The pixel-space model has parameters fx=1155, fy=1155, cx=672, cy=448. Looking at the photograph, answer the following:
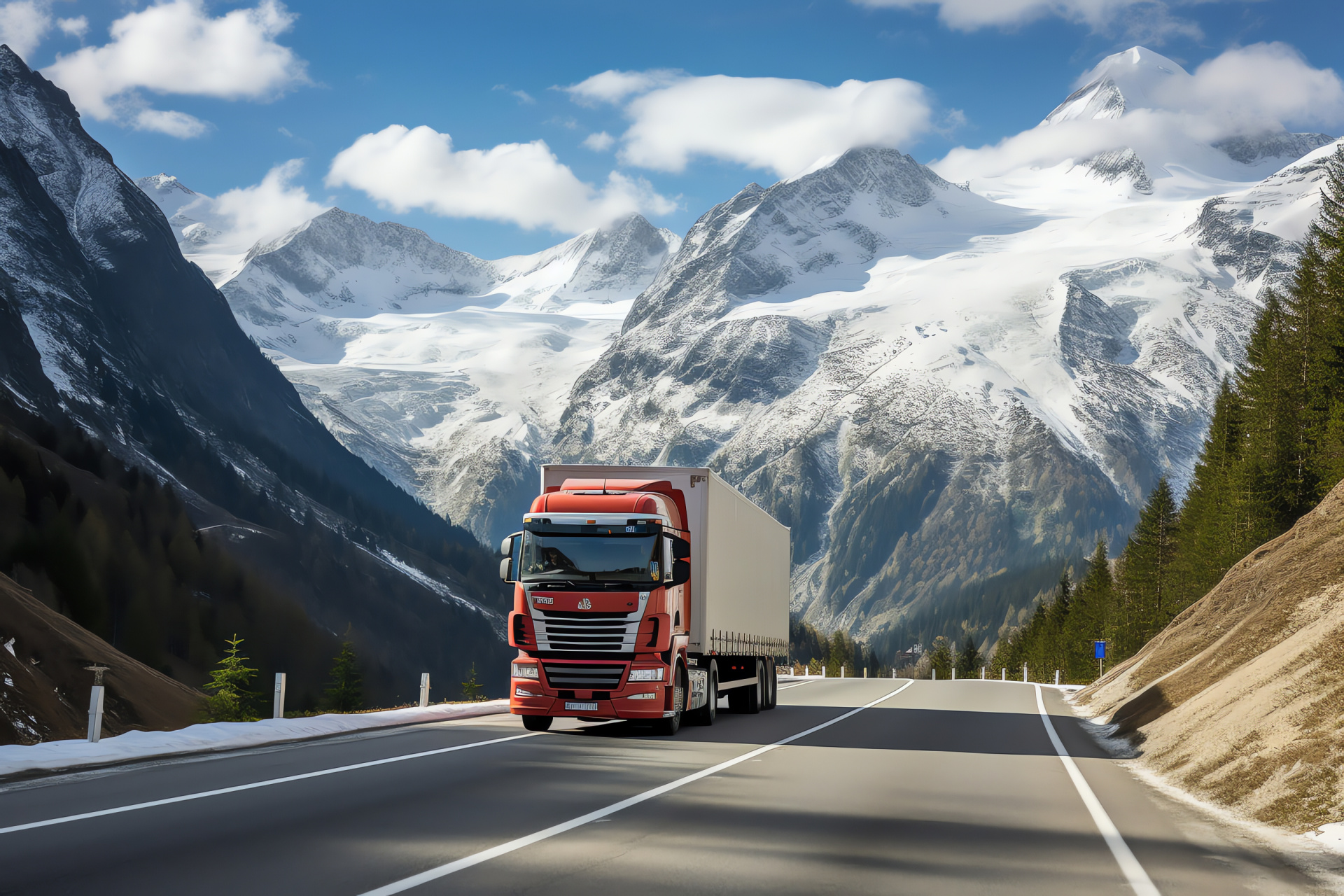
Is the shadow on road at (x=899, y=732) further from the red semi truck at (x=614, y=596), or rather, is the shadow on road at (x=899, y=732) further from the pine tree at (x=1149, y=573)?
the pine tree at (x=1149, y=573)

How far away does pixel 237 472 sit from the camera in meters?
158

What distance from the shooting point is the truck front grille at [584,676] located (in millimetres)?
18766

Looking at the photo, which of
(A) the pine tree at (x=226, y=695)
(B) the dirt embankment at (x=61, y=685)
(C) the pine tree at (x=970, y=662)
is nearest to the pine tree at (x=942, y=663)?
(C) the pine tree at (x=970, y=662)

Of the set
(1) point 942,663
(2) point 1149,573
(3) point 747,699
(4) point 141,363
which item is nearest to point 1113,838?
(3) point 747,699

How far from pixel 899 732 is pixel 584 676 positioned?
7521 millimetres

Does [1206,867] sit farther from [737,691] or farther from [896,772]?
[737,691]

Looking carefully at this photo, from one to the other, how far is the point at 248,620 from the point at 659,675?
335 ft

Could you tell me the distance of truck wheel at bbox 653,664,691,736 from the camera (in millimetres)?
19984

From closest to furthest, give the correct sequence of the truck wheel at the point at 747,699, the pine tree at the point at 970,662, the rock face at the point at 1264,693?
the rock face at the point at 1264,693
the truck wheel at the point at 747,699
the pine tree at the point at 970,662

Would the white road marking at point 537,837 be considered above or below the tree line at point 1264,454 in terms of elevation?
below

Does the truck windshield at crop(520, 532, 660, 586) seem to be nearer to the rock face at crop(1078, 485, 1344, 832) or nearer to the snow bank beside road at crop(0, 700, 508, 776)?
the snow bank beside road at crop(0, 700, 508, 776)

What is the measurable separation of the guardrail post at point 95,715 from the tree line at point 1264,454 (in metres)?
41.5

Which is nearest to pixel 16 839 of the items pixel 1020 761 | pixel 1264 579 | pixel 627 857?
pixel 627 857

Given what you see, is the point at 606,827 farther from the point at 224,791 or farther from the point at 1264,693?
the point at 1264,693
